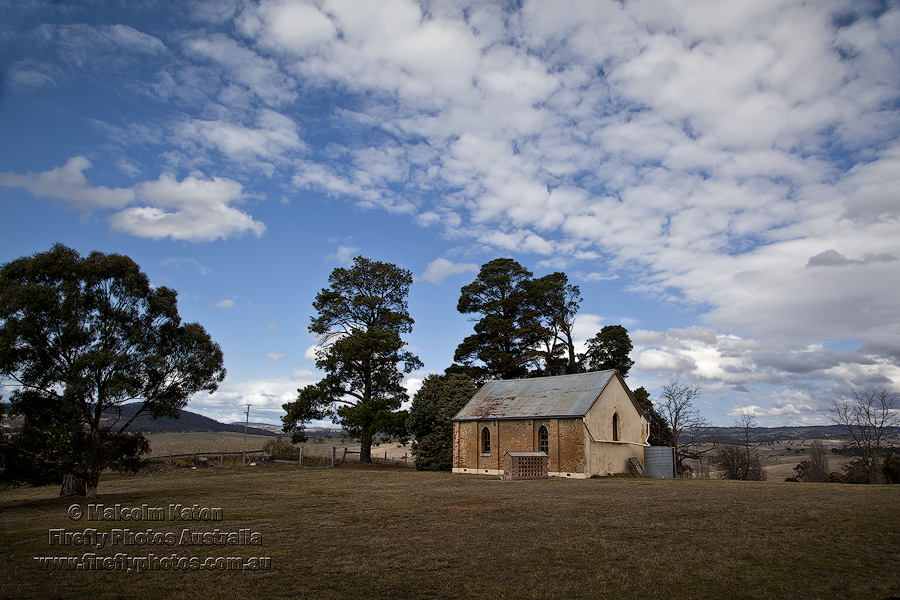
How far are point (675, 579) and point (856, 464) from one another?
151 ft

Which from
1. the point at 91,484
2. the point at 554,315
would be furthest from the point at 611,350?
the point at 91,484

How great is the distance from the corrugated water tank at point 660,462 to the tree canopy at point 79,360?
28114 mm

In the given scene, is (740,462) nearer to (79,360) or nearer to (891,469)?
(891,469)

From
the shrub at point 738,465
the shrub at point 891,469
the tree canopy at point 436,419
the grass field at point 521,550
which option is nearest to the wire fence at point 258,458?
the tree canopy at point 436,419

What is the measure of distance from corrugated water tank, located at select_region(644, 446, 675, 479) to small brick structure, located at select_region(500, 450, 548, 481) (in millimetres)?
8220

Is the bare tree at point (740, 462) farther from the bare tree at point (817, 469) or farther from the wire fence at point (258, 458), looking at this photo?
the wire fence at point (258, 458)

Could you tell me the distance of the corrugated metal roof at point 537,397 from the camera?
32.7m

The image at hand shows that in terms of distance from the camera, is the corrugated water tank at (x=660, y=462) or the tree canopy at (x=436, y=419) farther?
the tree canopy at (x=436, y=419)

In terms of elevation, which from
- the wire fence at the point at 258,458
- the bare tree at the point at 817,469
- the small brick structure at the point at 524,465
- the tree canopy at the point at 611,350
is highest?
the tree canopy at the point at 611,350

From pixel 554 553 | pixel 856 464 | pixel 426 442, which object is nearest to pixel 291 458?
pixel 426 442

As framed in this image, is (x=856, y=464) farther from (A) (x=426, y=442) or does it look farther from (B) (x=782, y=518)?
(B) (x=782, y=518)

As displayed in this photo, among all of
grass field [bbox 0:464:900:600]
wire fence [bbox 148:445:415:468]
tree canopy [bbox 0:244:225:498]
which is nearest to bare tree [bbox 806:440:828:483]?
grass field [bbox 0:464:900:600]

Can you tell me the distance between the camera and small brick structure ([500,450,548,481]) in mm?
29109

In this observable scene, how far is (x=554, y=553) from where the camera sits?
9539mm
